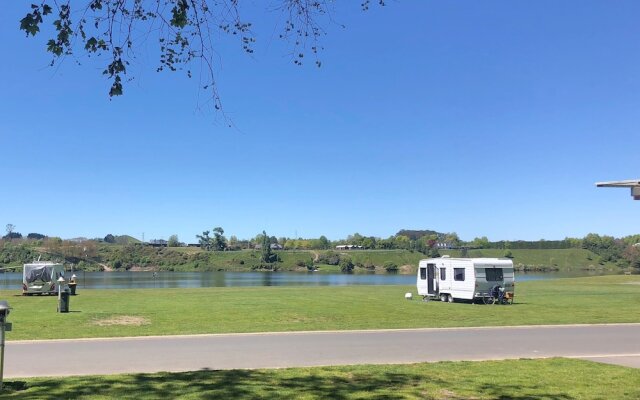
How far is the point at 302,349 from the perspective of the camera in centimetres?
1206

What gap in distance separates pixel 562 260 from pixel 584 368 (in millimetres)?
179062

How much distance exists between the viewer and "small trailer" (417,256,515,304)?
26578 mm

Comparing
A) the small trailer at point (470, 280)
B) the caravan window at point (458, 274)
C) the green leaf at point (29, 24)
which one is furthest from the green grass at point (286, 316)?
the green leaf at point (29, 24)

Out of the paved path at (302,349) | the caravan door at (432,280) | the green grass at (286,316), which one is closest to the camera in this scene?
the paved path at (302,349)

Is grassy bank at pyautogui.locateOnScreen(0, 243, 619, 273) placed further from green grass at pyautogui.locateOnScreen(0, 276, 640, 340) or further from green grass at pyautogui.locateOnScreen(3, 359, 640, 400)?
green grass at pyautogui.locateOnScreen(3, 359, 640, 400)

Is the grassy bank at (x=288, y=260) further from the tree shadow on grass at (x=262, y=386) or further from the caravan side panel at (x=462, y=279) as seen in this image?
the tree shadow on grass at (x=262, y=386)

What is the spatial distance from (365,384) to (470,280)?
65.0ft

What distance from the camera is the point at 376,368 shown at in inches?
375

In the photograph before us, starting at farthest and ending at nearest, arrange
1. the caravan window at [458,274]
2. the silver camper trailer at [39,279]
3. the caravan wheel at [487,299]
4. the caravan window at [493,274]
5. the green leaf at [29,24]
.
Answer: the silver camper trailer at [39,279], the caravan window at [458,274], the caravan window at [493,274], the caravan wheel at [487,299], the green leaf at [29,24]

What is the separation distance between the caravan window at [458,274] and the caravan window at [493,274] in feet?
3.72

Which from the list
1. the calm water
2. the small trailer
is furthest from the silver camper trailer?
the small trailer

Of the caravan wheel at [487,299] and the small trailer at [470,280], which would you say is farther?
the caravan wheel at [487,299]

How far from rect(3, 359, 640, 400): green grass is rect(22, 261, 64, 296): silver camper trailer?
27.5 meters

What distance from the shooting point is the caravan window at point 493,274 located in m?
27.1
